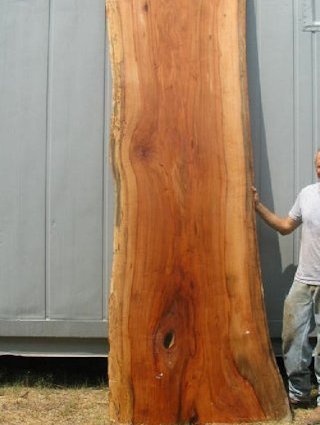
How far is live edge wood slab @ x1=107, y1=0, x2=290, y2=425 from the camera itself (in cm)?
292

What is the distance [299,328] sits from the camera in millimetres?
3008

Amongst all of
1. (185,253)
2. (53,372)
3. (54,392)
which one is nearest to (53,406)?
(54,392)

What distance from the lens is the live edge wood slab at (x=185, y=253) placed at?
292 cm

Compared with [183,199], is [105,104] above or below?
above

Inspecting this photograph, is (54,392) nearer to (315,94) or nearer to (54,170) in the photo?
(54,170)

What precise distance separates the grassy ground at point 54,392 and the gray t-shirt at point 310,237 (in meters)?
0.75

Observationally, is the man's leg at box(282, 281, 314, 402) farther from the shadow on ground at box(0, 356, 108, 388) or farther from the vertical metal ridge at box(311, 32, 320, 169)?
the shadow on ground at box(0, 356, 108, 388)

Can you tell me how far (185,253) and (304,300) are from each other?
67 centimetres

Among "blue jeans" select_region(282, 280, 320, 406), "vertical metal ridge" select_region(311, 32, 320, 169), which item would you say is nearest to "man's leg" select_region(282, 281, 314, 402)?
"blue jeans" select_region(282, 280, 320, 406)

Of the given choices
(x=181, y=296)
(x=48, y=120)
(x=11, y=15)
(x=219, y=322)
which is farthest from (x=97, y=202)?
(x=11, y=15)

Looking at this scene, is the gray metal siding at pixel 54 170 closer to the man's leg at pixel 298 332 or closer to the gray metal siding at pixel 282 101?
the gray metal siding at pixel 282 101

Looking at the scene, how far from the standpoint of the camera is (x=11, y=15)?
330cm

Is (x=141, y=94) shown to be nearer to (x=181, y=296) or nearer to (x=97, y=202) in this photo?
(x=97, y=202)

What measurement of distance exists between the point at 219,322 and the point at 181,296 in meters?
0.24
